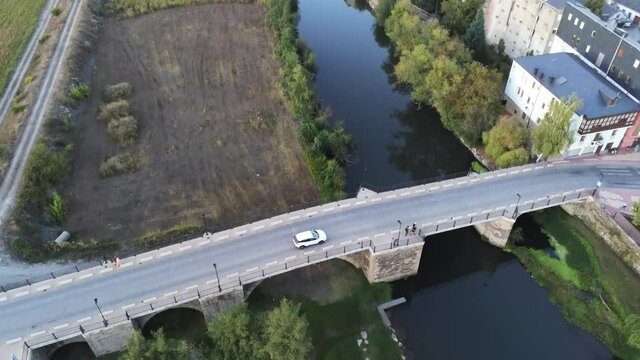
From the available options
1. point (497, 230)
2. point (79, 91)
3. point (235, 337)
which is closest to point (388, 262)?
point (497, 230)

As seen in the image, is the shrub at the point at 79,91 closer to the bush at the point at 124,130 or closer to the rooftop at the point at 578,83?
the bush at the point at 124,130

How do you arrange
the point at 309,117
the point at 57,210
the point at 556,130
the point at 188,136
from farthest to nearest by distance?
the point at 309,117, the point at 188,136, the point at 556,130, the point at 57,210

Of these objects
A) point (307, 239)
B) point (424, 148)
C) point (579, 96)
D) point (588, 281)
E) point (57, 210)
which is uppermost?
point (579, 96)

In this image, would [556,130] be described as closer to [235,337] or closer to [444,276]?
[444,276]

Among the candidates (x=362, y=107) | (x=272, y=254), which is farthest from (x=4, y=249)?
(x=362, y=107)

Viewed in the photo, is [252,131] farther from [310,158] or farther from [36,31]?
[36,31]

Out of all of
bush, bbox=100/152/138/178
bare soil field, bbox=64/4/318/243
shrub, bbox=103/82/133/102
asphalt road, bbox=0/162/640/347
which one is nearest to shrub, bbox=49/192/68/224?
bare soil field, bbox=64/4/318/243
